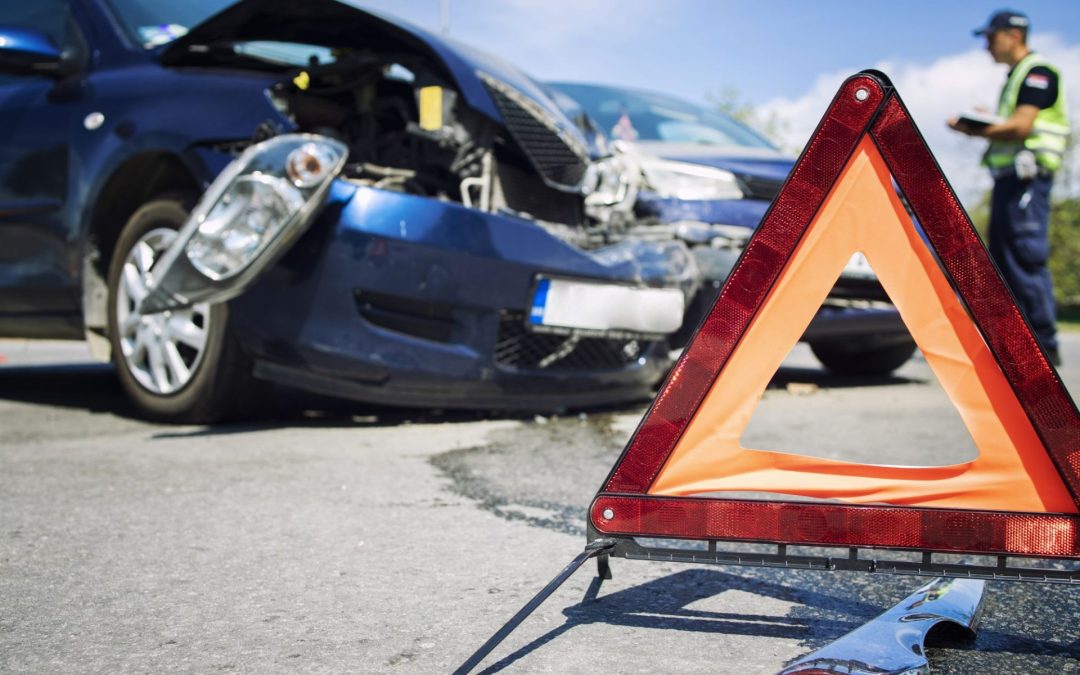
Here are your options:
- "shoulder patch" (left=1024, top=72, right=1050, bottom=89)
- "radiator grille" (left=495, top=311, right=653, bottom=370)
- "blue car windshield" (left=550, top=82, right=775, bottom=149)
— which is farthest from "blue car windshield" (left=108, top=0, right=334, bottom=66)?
"shoulder patch" (left=1024, top=72, right=1050, bottom=89)

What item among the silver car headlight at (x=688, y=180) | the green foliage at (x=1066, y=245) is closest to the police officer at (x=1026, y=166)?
the silver car headlight at (x=688, y=180)

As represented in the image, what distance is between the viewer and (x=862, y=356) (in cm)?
664

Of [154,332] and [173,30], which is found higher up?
[173,30]

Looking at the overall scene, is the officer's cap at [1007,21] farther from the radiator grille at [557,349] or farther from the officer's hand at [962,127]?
the radiator grille at [557,349]

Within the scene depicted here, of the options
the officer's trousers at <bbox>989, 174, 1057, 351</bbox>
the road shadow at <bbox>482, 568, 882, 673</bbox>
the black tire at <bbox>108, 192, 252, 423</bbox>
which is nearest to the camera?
the road shadow at <bbox>482, 568, 882, 673</bbox>

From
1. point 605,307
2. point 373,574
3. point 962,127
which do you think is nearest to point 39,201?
point 605,307

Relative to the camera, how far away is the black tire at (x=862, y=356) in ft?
21.2

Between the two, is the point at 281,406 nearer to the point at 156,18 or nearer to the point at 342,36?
the point at 342,36

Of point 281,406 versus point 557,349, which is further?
point 281,406

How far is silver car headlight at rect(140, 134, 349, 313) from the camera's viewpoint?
11.6 ft

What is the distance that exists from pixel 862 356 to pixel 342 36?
3.76 meters

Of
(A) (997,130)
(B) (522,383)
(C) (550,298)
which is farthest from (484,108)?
(A) (997,130)

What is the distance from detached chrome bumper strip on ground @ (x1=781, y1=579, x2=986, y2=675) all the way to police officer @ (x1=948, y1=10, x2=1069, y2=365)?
167 inches

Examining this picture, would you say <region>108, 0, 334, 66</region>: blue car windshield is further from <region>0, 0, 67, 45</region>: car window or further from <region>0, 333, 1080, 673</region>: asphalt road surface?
<region>0, 333, 1080, 673</region>: asphalt road surface
